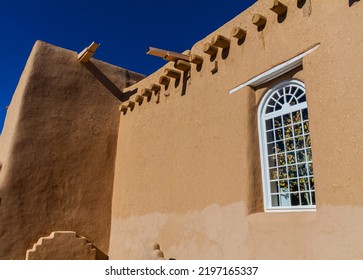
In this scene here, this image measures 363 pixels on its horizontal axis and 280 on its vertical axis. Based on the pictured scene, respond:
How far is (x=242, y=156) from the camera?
4934mm

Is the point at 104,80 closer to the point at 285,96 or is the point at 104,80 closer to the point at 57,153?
the point at 57,153

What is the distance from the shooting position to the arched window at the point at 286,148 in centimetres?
435

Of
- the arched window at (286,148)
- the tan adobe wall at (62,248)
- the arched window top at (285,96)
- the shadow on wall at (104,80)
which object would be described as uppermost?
the shadow on wall at (104,80)

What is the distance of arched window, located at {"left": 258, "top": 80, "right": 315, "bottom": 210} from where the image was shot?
435 cm

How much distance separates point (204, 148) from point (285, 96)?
63.5 inches

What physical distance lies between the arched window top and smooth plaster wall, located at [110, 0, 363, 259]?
0.21 metres

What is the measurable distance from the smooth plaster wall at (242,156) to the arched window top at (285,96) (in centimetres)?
21

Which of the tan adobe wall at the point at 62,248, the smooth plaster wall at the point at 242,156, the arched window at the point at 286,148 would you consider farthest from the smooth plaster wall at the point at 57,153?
the arched window at the point at 286,148

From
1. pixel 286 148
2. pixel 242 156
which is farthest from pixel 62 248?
pixel 286 148

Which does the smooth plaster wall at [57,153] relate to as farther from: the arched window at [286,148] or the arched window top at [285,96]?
the arched window top at [285,96]

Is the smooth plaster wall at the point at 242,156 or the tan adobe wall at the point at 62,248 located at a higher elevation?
the smooth plaster wall at the point at 242,156

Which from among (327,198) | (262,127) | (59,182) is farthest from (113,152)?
(327,198)

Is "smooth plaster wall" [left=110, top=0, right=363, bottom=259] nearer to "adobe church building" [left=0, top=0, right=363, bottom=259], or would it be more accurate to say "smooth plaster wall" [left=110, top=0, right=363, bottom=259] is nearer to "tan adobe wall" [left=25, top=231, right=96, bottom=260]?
"adobe church building" [left=0, top=0, right=363, bottom=259]
